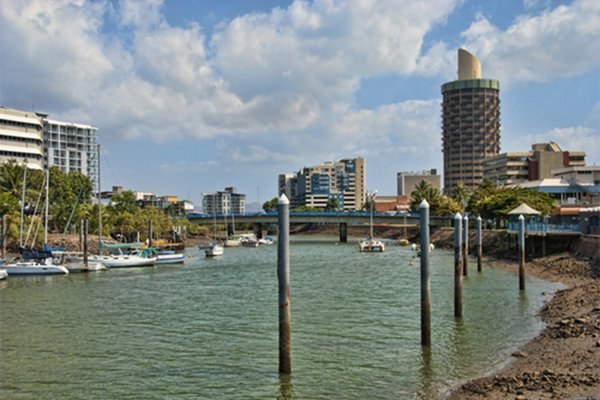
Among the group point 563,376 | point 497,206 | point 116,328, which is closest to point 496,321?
point 563,376

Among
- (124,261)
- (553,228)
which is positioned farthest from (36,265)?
(553,228)

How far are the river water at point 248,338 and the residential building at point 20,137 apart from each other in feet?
322

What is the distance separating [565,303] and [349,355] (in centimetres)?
1833

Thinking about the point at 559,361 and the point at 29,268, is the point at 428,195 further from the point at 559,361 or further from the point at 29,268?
the point at 559,361

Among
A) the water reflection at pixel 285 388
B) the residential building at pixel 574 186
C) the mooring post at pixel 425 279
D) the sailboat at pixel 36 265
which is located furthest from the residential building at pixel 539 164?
the water reflection at pixel 285 388

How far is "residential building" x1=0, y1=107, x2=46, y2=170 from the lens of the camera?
147125mm

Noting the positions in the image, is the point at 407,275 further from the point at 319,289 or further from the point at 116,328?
the point at 116,328

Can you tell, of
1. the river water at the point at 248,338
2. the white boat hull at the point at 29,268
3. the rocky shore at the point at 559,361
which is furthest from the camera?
the white boat hull at the point at 29,268

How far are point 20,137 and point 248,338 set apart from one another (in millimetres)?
136028

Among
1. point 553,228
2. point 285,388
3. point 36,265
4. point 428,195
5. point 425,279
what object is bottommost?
point 285,388

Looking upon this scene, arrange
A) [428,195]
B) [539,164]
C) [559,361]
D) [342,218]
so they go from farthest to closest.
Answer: [539,164] < [428,195] < [342,218] < [559,361]

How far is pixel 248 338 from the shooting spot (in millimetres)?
33031

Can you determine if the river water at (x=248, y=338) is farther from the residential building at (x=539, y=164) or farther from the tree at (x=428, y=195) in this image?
the residential building at (x=539, y=164)

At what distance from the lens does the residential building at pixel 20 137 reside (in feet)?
483
